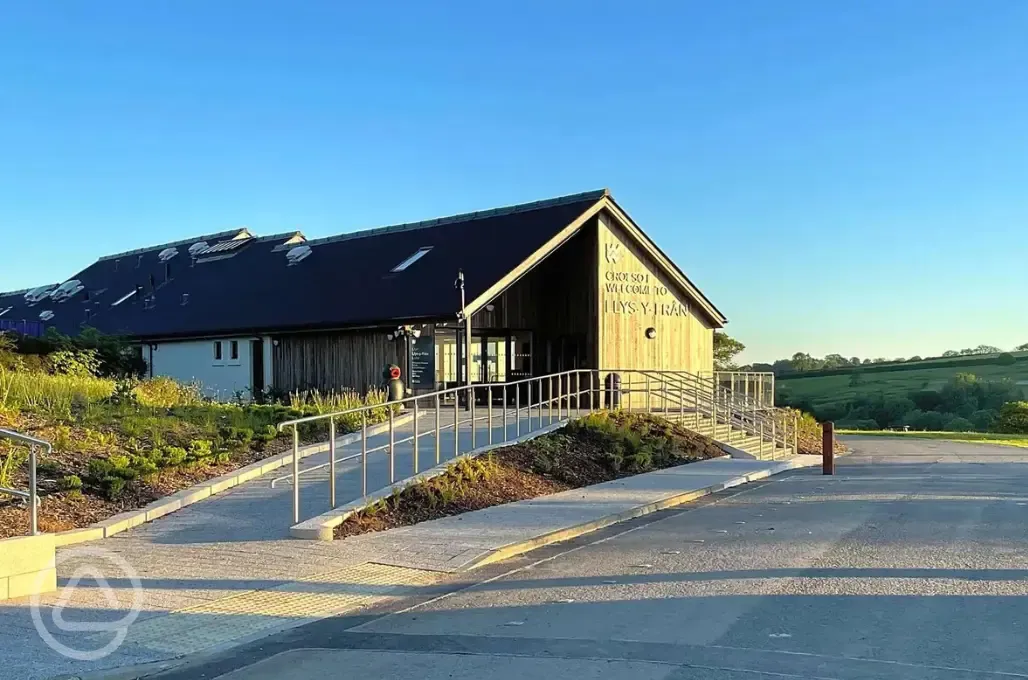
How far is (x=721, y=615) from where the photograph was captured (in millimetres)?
7137

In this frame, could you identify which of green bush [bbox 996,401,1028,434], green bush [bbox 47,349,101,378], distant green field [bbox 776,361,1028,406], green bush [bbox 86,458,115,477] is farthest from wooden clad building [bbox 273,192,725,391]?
distant green field [bbox 776,361,1028,406]

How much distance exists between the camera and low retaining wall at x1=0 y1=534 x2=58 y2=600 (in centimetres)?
753

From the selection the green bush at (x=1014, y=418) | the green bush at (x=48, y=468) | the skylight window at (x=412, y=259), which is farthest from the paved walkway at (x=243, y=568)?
the green bush at (x=1014, y=418)

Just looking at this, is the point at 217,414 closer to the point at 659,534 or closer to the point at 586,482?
the point at 586,482

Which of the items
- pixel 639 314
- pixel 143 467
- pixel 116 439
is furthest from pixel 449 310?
pixel 143 467

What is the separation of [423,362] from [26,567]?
56.2 ft

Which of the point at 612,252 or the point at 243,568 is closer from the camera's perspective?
the point at 243,568

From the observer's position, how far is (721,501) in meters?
14.1

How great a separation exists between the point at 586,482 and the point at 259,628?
29.1 ft

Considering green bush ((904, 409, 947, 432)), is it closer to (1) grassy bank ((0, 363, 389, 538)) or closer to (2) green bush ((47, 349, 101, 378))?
(1) grassy bank ((0, 363, 389, 538))

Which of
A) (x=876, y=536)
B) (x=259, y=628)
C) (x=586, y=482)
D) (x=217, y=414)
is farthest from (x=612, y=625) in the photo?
(x=217, y=414)

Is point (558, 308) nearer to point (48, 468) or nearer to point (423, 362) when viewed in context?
point (423, 362)

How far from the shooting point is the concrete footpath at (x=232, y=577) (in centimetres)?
655

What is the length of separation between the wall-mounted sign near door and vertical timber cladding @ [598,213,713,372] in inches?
205
